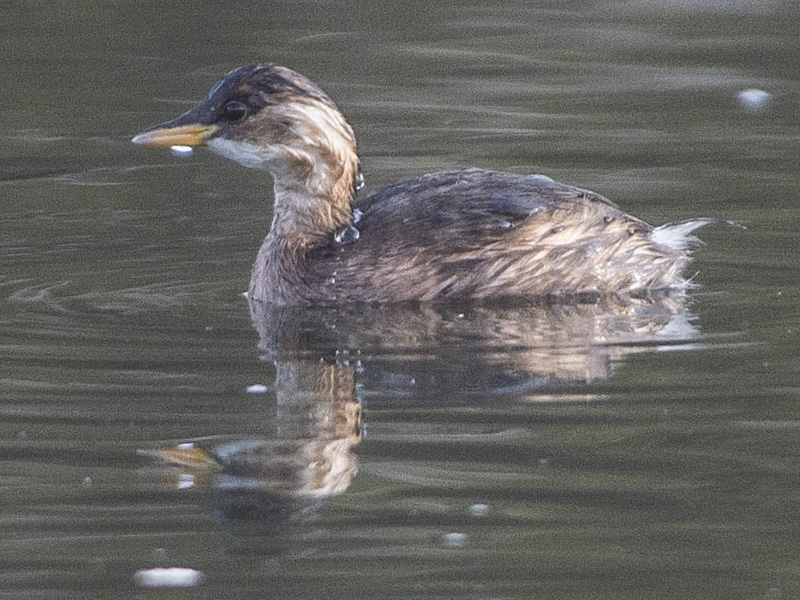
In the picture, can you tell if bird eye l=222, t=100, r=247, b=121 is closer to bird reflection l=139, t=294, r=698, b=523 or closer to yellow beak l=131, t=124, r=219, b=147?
yellow beak l=131, t=124, r=219, b=147

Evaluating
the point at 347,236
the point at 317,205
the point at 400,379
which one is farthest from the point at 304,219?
the point at 400,379

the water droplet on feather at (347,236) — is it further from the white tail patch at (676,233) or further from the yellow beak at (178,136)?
the white tail patch at (676,233)

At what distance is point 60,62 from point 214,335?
6787 millimetres

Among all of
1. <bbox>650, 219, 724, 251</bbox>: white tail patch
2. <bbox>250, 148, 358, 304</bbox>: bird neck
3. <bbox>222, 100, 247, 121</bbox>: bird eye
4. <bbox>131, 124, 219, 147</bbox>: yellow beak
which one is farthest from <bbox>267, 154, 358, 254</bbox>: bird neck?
<bbox>650, 219, 724, 251</bbox>: white tail patch

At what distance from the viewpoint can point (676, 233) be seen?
8562 millimetres

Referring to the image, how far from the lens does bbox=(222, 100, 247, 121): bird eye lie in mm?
8312

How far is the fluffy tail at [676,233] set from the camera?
848cm

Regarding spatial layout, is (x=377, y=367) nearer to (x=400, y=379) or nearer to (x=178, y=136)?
(x=400, y=379)

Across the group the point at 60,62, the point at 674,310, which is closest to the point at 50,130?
the point at 60,62

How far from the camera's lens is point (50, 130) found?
12328mm

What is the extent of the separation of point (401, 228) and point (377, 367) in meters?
1.32

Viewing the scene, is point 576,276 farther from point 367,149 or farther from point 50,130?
point 50,130

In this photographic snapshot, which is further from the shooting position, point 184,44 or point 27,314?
point 184,44

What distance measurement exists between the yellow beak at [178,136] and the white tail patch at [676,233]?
2.02 meters
